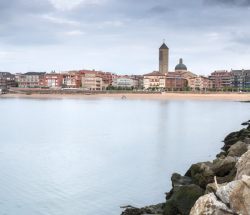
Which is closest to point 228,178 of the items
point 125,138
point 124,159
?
point 124,159

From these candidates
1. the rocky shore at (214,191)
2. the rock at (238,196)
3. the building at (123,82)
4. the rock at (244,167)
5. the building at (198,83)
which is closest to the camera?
the rock at (238,196)

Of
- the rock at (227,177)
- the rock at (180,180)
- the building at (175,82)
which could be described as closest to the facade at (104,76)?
the building at (175,82)

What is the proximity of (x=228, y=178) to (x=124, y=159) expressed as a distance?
1557 cm

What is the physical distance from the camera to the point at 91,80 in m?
177

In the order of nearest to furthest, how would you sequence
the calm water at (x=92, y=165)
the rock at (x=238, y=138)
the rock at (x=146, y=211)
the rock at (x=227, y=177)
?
the rock at (x=227, y=177)
the rock at (x=146, y=211)
the calm water at (x=92, y=165)
the rock at (x=238, y=138)

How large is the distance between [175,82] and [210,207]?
17239 centimetres

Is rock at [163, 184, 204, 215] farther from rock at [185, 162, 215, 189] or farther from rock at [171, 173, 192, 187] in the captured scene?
rock at [171, 173, 192, 187]

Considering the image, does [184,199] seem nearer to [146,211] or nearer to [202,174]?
[202,174]

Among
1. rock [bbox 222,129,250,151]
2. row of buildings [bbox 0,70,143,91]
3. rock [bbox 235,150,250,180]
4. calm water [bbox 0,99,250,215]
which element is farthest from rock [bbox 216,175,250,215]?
row of buildings [bbox 0,70,143,91]

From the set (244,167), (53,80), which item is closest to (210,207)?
(244,167)

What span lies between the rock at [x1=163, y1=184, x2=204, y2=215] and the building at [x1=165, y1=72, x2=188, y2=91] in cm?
16464

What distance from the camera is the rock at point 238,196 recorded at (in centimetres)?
740

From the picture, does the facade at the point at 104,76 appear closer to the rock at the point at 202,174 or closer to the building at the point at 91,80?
the building at the point at 91,80

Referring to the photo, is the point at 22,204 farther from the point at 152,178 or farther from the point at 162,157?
the point at 162,157
